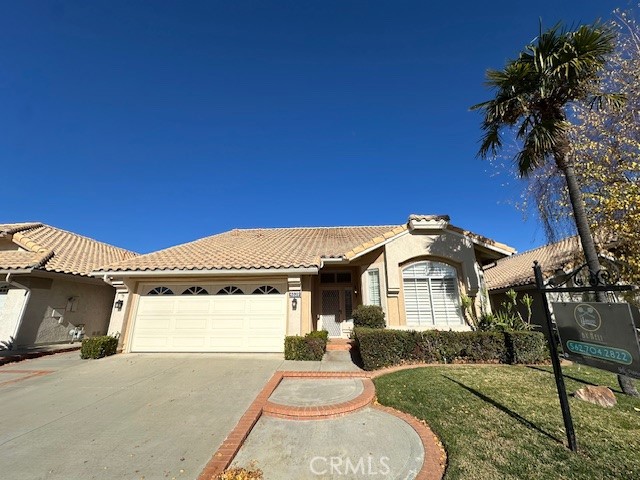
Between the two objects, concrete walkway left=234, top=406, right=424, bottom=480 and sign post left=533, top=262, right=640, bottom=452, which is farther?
concrete walkway left=234, top=406, right=424, bottom=480

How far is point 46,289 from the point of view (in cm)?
1273

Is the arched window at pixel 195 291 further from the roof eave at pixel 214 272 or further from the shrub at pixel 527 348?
the shrub at pixel 527 348

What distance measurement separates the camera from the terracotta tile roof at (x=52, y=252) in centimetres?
1274

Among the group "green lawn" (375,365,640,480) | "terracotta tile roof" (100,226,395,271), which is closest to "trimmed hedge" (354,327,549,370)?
"green lawn" (375,365,640,480)

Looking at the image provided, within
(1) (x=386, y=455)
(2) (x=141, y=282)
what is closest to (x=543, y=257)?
(1) (x=386, y=455)

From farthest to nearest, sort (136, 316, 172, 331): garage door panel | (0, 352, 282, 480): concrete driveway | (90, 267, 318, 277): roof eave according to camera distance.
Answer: (136, 316, 172, 331): garage door panel < (90, 267, 318, 277): roof eave < (0, 352, 282, 480): concrete driveway

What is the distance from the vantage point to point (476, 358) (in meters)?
9.04

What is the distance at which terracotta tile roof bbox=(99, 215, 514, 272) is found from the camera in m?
11.0

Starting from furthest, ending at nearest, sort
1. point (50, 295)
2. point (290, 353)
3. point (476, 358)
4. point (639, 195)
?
1. point (50, 295)
2. point (290, 353)
3. point (476, 358)
4. point (639, 195)

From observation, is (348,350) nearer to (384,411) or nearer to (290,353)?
(290,353)

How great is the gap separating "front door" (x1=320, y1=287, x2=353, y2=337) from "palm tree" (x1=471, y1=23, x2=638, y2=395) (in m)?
9.28

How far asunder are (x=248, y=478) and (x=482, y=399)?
5.12 metres

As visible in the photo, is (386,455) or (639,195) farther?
(639,195)

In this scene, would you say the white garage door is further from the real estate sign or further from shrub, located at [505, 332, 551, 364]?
the real estate sign
